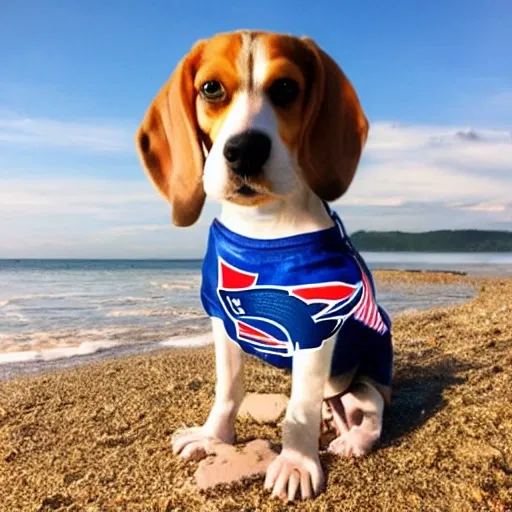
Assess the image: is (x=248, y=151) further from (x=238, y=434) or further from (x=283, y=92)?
(x=238, y=434)

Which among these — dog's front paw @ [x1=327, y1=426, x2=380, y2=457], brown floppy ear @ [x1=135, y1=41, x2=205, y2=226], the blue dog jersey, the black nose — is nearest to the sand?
dog's front paw @ [x1=327, y1=426, x2=380, y2=457]

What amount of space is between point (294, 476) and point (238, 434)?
670 millimetres

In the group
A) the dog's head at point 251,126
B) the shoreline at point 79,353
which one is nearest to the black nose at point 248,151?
the dog's head at point 251,126

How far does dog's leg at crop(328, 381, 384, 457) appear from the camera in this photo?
2896mm

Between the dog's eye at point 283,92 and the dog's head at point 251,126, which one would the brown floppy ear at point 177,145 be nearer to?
the dog's head at point 251,126

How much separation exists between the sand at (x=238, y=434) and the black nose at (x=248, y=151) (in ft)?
4.13

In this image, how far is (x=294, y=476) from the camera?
8.48 feet

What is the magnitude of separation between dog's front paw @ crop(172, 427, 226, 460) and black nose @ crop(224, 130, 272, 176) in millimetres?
1288

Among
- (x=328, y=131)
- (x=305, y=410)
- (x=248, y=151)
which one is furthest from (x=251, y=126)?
(x=305, y=410)

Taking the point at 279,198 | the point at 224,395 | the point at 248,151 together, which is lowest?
the point at 224,395

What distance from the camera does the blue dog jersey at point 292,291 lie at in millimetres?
2650

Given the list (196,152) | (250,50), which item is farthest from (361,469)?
(250,50)

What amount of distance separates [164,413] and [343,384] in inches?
42.2

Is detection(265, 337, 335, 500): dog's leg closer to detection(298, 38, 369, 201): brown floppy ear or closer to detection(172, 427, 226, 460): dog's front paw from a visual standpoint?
detection(172, 427, 226, 460): dog's front paw
